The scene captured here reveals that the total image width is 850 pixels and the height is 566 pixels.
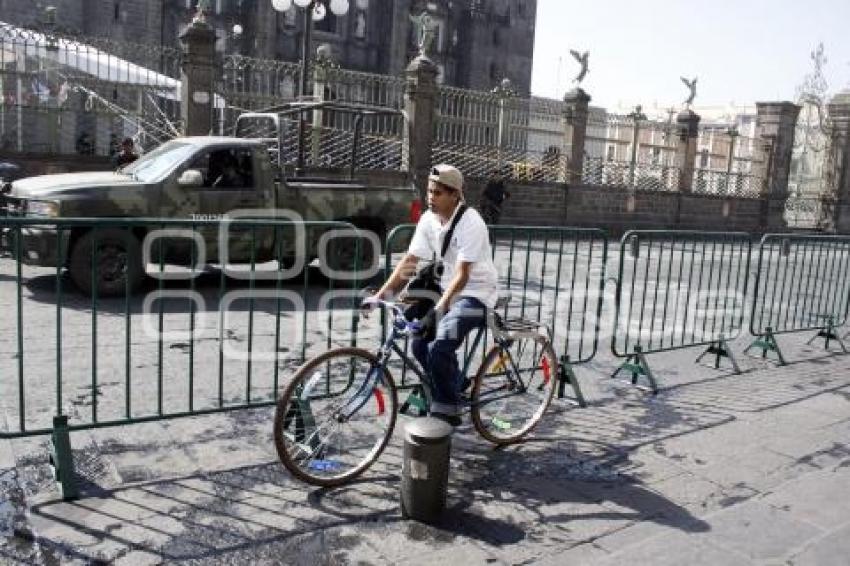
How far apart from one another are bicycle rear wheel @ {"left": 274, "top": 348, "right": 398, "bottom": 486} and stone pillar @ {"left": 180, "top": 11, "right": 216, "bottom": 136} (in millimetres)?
12076

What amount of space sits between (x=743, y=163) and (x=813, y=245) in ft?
69.7

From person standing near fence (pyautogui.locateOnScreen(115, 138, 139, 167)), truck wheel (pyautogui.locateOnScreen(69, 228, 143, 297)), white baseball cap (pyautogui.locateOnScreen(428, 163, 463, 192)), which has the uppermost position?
person standing near fence (pyautogui.locateOnScreen(115, 138, 139, 167))

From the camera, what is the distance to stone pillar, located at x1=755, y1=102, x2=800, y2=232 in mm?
28578

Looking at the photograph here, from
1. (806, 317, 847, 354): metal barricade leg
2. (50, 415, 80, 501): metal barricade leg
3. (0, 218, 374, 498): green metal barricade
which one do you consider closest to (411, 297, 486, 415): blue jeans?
(0, 218, 374, 498): green metal barricade

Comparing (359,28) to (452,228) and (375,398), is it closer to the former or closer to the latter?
(452,228)

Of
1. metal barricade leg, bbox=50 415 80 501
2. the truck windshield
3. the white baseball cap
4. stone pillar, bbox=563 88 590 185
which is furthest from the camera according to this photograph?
stone pillar, bbox=563 88 590 185

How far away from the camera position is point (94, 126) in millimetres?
16156

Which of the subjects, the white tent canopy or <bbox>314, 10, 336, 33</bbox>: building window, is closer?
the white tent canopy

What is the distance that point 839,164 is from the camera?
30.8m

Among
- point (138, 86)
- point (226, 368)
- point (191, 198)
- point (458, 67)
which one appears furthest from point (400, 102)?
point (458, 67)

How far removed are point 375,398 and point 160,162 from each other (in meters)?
6.35

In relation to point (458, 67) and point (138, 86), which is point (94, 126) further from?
point (458, 67)

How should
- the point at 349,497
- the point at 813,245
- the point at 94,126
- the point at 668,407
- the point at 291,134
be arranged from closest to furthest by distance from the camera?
1. the point at 349,497
2. the point at 668,407
3. the point at 813,245
4. the point at 94,126
5. the point at 291,134

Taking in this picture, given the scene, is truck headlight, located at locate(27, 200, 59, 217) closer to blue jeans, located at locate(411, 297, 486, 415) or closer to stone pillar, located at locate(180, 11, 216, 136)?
blue jeans, located at locate(411, 297, 486, 415)
